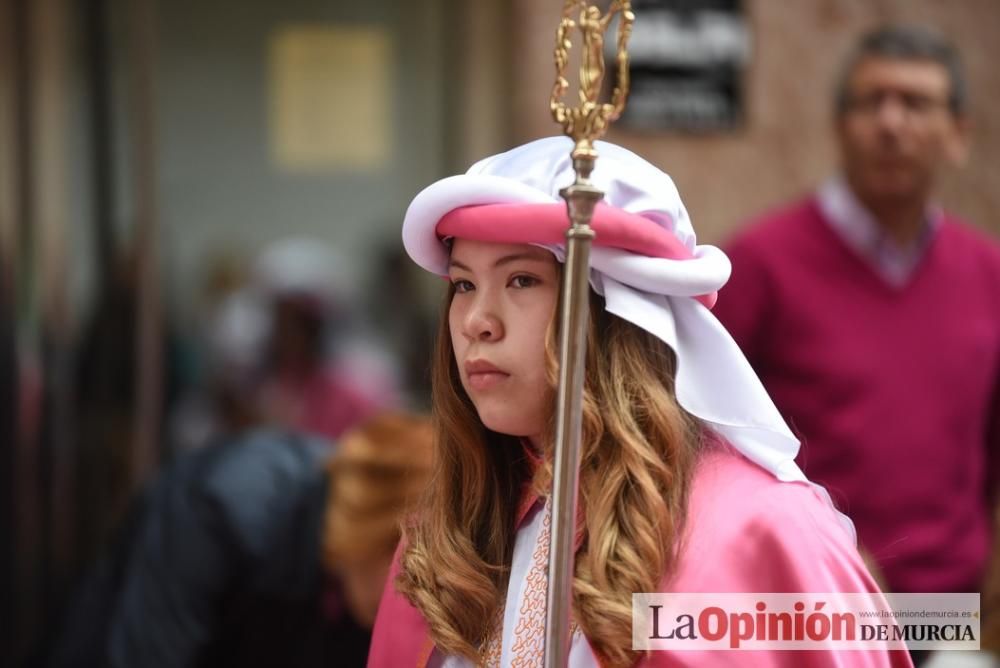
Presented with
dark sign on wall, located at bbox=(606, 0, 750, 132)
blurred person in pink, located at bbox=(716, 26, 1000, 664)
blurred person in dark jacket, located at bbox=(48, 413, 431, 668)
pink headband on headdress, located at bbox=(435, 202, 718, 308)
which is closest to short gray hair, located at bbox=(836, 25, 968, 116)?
blurred person in pink, located at bbox=(716, 26, 1000, 664)

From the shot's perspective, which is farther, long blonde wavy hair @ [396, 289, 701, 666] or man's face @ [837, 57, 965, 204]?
man's face @ [837, 57, 965, 204]

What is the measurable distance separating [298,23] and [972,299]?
2591 mm

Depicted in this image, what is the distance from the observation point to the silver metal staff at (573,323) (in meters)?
1.58

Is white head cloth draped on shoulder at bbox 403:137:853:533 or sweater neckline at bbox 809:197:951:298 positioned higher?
white head cloth draped on shoulder at bbox 403:137:853:533

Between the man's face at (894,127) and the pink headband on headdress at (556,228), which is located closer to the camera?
the pink headband on headdress at (556,228)

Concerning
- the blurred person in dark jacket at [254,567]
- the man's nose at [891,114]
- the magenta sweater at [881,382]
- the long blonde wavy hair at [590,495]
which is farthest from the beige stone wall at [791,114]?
the long blonde wavy hair at [590,495]

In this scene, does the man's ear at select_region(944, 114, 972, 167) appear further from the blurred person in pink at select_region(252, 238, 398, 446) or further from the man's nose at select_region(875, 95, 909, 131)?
the blurred person in pink at select_region(252, 238, 398, 446)

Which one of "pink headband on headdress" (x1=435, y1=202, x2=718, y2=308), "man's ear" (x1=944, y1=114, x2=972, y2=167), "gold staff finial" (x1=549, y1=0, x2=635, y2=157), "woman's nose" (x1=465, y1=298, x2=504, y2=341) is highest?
"gold staff finial" (x1=549, y1=0, x2=635, y2=157)

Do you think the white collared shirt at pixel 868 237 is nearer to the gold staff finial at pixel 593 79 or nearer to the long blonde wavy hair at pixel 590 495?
the long blonde wavy hair at pixel 590 495

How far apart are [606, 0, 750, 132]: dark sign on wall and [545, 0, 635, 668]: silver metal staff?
9.47 feet

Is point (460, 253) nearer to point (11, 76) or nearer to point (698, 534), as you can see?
point (698, 534)

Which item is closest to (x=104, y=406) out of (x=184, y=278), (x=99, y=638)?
(x=184, y=278)

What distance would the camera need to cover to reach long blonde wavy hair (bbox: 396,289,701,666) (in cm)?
176

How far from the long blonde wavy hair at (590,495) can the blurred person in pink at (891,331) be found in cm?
138
